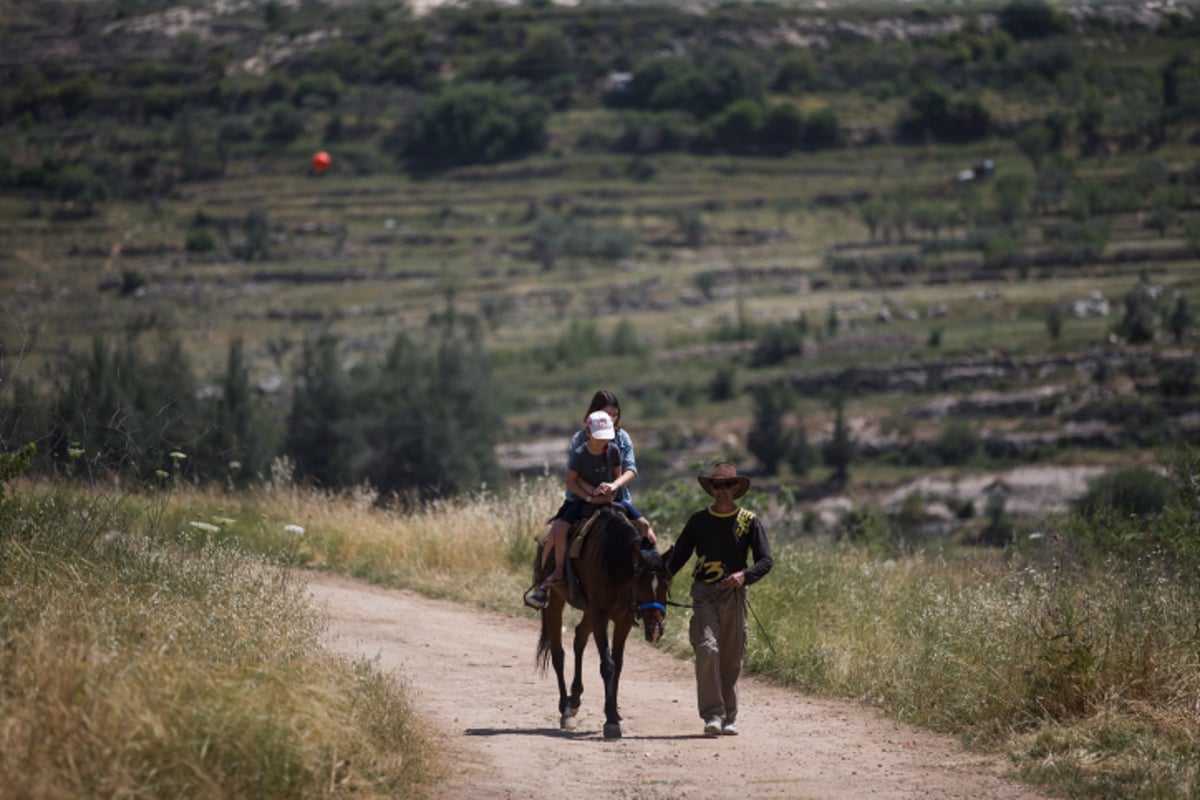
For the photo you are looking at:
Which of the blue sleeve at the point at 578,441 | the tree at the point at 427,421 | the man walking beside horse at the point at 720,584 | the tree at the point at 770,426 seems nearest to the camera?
the man walking beside horse at the point at 720,584

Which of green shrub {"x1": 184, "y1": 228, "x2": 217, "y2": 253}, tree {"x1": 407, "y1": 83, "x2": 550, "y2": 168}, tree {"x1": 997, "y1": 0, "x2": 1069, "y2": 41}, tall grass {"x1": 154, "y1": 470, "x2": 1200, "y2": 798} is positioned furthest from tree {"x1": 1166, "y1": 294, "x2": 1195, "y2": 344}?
tree {"x1": 997, "y1": 0, "x2": 1069, "y2": 41}

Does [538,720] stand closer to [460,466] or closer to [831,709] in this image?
[831,709]

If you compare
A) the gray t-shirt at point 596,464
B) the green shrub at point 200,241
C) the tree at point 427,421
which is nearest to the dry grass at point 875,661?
the gray t-shirt at point 596,464

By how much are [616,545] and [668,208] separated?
12055cm

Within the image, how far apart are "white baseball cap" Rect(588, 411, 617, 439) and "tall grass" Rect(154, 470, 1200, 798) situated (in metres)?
3.13

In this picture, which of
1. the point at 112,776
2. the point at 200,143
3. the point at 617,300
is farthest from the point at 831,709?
the point at 200,143

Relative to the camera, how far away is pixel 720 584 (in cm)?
1081

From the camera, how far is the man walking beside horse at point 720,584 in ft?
35.4

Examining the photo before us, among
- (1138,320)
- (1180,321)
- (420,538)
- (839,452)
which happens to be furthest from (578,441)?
(1138,320)

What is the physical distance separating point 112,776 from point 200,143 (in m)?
135

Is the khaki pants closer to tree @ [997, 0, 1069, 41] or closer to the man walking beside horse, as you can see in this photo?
the man walking beside horse

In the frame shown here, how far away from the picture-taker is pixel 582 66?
17725 cm

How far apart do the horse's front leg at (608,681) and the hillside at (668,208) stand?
142 ft

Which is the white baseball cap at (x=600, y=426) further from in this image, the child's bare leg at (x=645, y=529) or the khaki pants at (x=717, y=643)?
the khaki pants at (x=717, y=643)
